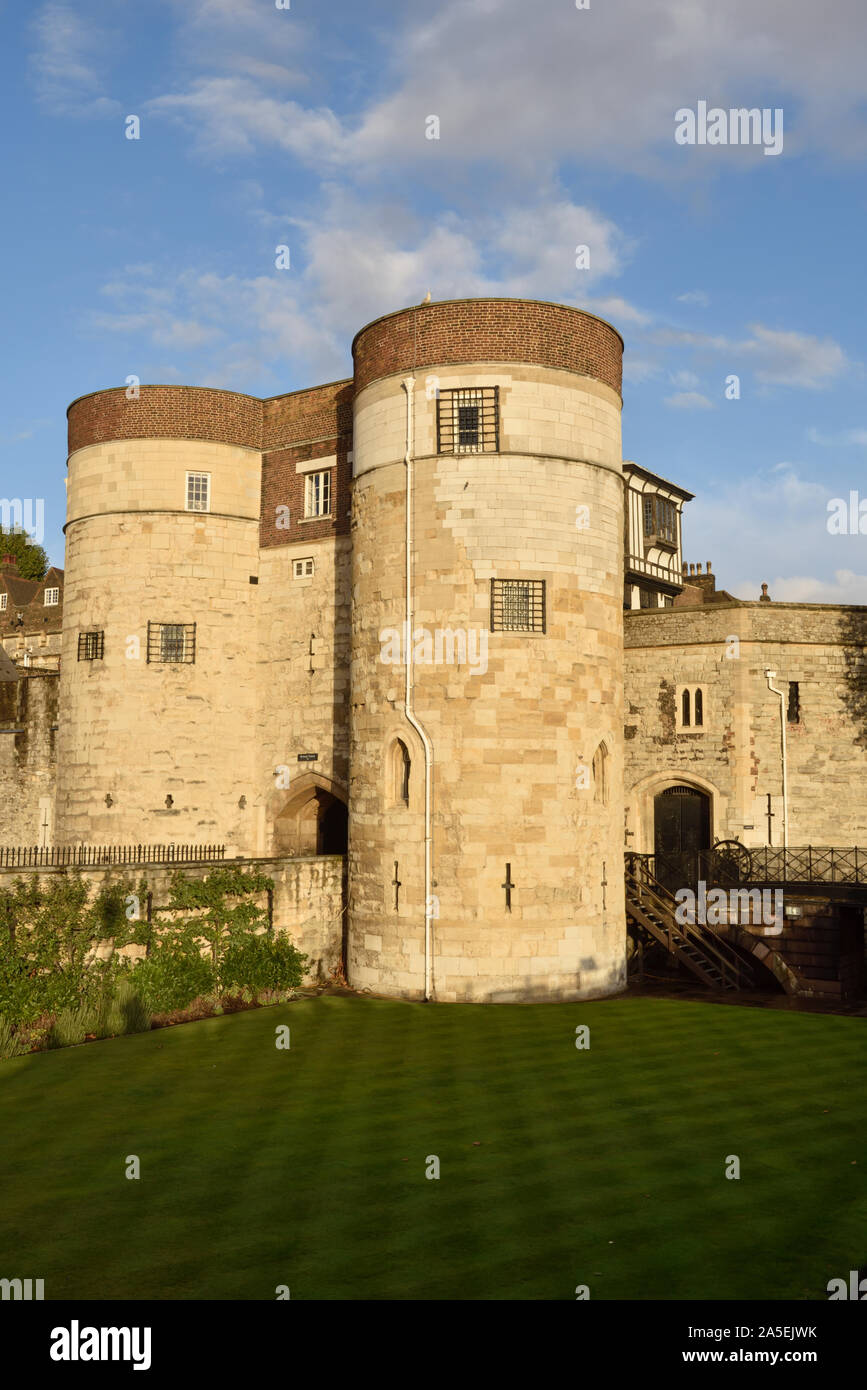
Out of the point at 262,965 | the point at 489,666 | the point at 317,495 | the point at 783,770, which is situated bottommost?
the point at 262,965

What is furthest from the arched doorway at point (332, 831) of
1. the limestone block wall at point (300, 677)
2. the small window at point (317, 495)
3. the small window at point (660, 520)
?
the small window at point (660, 520)

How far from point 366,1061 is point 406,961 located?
19.3 ft

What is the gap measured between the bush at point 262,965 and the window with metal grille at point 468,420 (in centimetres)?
1177

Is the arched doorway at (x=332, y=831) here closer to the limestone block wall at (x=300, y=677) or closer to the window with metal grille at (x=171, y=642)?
the limestone block wall at (x=300, y=677)

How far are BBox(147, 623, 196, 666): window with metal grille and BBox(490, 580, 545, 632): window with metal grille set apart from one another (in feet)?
33.0

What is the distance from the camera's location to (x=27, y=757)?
35.0m

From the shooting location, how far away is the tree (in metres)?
82.9

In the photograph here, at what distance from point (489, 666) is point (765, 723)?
35.4 ft

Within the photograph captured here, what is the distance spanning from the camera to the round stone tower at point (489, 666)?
77.1 feet

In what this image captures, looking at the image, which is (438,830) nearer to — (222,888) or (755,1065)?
(222,888)

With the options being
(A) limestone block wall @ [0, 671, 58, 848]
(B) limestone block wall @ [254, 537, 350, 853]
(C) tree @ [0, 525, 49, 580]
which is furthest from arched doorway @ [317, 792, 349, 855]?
(C) tree @ [0, 525, 49, 580]

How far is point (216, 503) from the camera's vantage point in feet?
102

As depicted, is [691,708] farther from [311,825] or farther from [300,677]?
[311,825]

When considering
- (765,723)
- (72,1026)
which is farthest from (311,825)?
(765,723)
